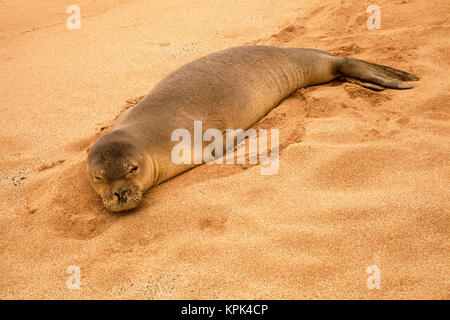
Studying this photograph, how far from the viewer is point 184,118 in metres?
3.32

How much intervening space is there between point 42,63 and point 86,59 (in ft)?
2.28

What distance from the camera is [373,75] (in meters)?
4.07

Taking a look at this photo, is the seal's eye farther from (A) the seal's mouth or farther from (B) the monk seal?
(A) the seal's mouth

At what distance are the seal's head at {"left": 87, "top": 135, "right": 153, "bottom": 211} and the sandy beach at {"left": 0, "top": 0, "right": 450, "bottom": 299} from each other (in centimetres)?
11

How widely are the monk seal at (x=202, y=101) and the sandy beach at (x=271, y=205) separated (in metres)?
0.14

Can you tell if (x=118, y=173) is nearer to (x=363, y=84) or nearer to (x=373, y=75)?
(x=363, y=84)

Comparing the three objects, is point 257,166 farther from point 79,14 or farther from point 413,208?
point 79,14

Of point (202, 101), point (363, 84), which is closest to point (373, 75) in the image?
point (363, 84)

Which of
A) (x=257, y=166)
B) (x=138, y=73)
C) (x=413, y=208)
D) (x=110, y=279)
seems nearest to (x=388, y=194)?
(x=413, y=208)

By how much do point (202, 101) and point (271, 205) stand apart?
1372 millimetres

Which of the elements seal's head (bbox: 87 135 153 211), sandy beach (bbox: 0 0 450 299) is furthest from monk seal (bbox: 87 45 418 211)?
sandy beach (bbox: 0 0 450 299)

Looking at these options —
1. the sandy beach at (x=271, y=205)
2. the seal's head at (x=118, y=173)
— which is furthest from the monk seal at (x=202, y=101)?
the sandy beach at (x=271, y=205)

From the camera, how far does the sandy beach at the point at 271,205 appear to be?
1980 millimetres

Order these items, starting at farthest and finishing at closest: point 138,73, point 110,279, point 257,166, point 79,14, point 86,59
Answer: point 79,14 < point 86,59 < point 138,73 < point 257,166 < point 110,279
